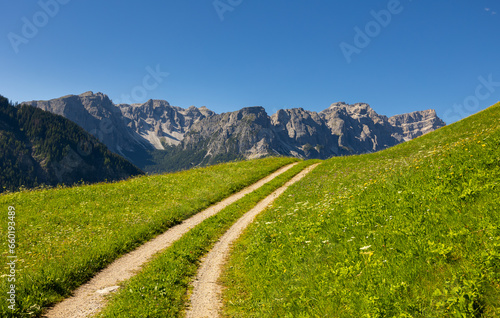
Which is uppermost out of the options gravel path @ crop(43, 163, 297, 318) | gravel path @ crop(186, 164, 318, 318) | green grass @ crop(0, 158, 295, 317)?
green grass @ crop(0, 158, 295, 317)

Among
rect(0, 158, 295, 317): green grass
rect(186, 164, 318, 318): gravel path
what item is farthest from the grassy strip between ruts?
rect(0, 158, 295, 317): green grass

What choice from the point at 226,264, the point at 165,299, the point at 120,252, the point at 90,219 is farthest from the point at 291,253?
the point at 90,219

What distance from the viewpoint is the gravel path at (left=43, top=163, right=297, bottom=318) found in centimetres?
889

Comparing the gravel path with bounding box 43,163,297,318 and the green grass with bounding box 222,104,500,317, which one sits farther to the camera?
the gravel path with bounding box 43,163,297,318

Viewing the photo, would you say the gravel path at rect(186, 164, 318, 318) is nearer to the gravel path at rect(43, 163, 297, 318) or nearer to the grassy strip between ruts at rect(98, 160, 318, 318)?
the grassy strip between ruts at rect(98, 160, 318, 318)

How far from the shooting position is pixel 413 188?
10297 mm

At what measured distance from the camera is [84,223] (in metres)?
18.2

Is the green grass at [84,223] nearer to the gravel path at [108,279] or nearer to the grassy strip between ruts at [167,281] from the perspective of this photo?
the gravel path at [108,279]

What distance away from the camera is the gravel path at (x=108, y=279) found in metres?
8.89

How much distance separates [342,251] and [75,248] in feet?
45.1

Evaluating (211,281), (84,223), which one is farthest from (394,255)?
(84,223)

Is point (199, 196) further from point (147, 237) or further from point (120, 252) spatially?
point (120, 252)

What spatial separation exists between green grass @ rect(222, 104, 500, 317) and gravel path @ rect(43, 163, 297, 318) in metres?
4.66

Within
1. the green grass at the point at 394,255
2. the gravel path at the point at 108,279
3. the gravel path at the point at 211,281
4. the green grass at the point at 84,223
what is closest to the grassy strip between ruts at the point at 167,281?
the gravel path at the point at 211,281
